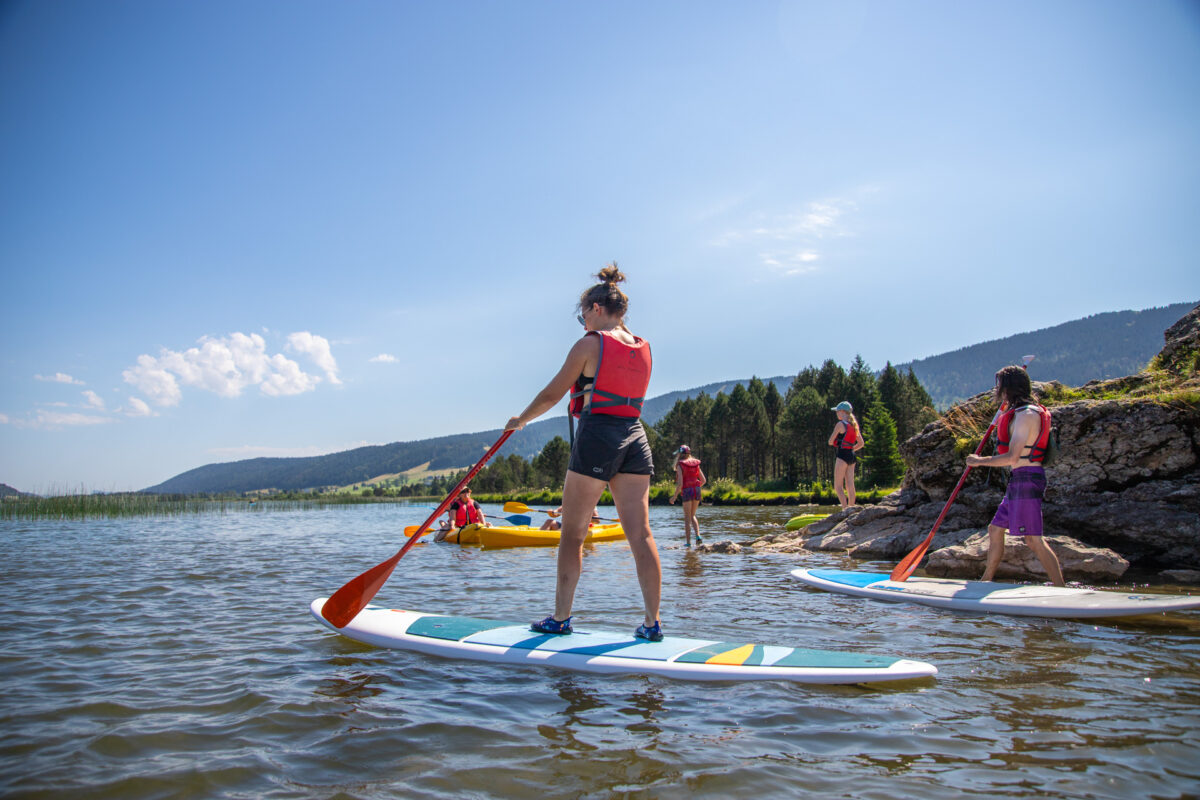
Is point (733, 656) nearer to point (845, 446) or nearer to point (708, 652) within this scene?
point (708, 652)

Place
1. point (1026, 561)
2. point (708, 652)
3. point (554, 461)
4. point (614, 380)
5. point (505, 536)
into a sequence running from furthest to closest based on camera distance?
point (554, 461), point (505, 536), point (1026, 561), point (614, 380), point (708, 652)

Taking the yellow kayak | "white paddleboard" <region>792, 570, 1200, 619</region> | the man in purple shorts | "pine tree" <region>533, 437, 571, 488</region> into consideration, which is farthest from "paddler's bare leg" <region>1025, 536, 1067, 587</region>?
"pine tree" <region>533, 437, 571, 488</region>

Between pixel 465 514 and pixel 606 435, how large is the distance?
1371 centimetres

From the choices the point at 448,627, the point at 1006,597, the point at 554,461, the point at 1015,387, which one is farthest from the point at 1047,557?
the point at 554,461

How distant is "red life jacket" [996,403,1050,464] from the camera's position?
249 inches

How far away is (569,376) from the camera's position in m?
4.63

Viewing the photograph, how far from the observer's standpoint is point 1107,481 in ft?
28.7

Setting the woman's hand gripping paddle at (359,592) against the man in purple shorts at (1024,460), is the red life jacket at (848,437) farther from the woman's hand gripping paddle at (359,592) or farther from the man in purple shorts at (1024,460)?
the woman's hand gripping paddle at (359,592)

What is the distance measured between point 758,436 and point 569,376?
7292cm

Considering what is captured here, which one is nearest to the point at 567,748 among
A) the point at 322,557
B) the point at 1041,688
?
the point at 1041,688

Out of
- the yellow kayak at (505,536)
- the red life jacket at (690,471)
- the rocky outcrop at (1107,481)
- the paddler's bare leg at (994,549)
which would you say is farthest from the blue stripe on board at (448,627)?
the yellow kayak at (505,536)

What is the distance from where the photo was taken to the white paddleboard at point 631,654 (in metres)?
4.11

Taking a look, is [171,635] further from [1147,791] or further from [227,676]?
[1147,791]

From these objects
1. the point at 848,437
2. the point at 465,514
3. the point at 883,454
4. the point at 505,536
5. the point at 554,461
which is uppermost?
the point at 554,461
